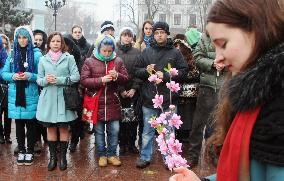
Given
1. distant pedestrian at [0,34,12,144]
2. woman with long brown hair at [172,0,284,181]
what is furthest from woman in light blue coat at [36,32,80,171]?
woman with long brown hair at [172,0,284,181]

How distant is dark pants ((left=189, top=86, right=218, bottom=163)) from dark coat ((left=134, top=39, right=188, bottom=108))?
1.30 feet

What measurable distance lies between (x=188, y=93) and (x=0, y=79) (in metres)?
3.12

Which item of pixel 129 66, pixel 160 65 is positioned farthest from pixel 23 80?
pixel 160 65

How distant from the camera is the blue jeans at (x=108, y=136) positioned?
622cm

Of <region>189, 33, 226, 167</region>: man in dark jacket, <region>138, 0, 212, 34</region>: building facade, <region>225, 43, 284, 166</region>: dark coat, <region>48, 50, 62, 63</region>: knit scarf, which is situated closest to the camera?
<region>225, 43, 284, 166</region>: dark coat

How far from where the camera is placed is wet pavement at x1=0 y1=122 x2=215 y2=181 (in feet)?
18.8

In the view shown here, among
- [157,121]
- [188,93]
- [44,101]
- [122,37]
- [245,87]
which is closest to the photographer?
[245,87]

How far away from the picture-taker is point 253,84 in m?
1.24

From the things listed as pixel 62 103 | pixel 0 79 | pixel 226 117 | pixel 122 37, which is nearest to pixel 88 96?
pixel 62 103

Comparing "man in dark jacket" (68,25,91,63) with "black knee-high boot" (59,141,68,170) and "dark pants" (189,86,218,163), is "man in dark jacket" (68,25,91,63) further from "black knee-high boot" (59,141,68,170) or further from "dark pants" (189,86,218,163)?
"dark pants" (189,86,218,163)

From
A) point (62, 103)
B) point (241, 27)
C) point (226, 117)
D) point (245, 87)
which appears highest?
point (241, 27)

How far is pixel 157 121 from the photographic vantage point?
2939 millimetres

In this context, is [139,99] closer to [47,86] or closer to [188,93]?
[188,93]

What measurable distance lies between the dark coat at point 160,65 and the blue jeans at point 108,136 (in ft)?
2.00
